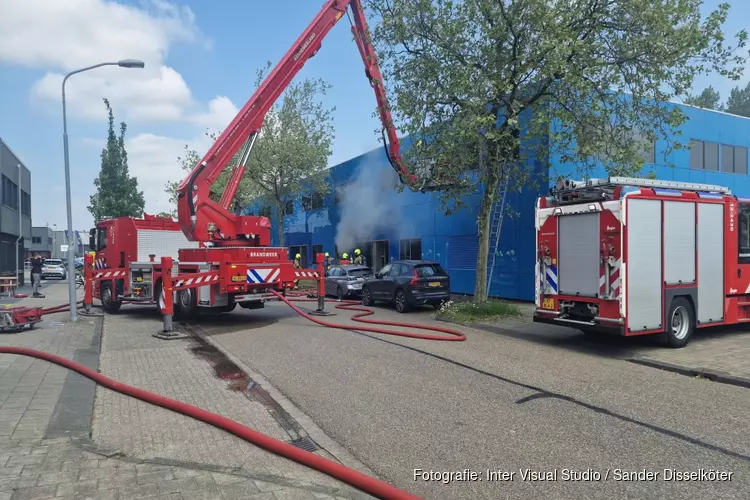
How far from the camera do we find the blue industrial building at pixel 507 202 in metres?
18.0

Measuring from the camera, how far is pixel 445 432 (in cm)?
521

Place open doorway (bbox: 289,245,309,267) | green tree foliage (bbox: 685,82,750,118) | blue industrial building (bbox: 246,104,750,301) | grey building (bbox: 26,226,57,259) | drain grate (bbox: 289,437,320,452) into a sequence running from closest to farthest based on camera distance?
drain grate (bbox: 289,437,320,452) < blue industrial building (bbox: 246,104,750,301) < open doorway (bbox: 289,245,309,267) < green tree foliage (bbox: 685,82,750,118) < grey building (bbox: 26,226,57,259)

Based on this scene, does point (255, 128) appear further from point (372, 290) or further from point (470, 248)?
point (470, 248)

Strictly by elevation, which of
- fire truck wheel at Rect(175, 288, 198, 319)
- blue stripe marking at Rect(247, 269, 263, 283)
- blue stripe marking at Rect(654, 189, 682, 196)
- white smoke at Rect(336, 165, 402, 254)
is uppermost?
white smoke at Rect(336, 165, 402, 254)

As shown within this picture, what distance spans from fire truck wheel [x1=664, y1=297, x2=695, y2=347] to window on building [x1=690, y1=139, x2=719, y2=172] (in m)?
13.0

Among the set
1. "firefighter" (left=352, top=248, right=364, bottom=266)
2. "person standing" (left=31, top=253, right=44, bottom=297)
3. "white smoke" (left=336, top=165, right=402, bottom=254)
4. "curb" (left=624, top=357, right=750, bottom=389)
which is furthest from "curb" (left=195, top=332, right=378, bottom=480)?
"person standing" (left=31, top=253, right=44, bottom=297)

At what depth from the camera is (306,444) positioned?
499cm

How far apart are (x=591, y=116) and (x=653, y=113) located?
1.65 metres

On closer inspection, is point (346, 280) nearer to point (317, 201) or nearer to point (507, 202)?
point (507, 202)

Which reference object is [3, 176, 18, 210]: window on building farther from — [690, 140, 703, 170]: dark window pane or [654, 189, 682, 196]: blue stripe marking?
[690, 140, 703, 170]: dark window pane

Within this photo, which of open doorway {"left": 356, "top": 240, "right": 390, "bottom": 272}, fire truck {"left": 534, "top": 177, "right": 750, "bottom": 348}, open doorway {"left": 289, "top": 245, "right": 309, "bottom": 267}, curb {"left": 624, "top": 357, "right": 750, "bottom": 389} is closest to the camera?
curb {"left": 624, "top": 357, "right": 750, "bottom": 389}

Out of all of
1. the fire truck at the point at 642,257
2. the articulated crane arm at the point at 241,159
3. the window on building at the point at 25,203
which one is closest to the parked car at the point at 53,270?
the window on building at the point at 25,203

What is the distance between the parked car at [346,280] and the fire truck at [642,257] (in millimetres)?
10435

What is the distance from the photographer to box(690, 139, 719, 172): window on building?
2048cm
